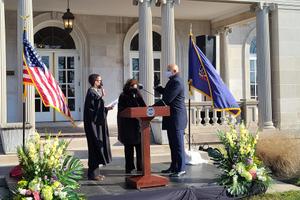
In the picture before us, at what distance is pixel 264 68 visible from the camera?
13.7m

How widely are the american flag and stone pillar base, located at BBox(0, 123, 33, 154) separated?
94.2 inches

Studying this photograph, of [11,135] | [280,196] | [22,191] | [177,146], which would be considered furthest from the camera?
[11,135]

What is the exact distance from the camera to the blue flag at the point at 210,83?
29.9 feet

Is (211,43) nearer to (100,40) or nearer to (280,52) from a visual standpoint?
(280,52)

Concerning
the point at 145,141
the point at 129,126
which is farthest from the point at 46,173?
the point at 129,126

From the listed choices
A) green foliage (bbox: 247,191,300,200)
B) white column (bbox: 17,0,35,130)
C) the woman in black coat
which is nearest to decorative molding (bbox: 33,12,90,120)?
white column (bbox: 17,0,35,130)

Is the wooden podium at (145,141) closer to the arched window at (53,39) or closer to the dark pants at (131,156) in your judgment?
the dark pants at (131,156)

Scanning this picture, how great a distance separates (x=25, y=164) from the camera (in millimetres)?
5688

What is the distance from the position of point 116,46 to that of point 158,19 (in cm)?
201

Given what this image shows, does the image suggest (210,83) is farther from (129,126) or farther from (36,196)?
(36,196)

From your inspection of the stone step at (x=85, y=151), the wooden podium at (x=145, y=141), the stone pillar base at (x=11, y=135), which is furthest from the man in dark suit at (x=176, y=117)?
the stone pillar base at (x=11, y=135)

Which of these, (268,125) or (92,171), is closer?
(92,171)

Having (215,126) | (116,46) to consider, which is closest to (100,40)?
(116,46)

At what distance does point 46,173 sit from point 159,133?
22.4 ft
